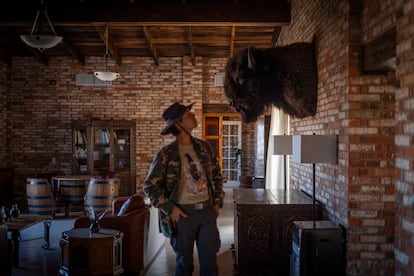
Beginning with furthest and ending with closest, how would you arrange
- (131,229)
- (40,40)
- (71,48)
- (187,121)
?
1. (71,48)
2. (40,40)
3. (131,229)
4. (187,121)

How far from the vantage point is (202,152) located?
11.8 ft

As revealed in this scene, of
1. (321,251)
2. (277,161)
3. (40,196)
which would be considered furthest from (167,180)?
(40,196)

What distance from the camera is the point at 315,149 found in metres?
4.12

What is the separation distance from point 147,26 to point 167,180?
18.4 feet

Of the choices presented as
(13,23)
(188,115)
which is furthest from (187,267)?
(13,23)


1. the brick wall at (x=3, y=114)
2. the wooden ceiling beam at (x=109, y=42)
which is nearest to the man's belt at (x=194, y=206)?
the wooden ceiling beam at (x=109, y=42)

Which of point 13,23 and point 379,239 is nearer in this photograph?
point 379,239

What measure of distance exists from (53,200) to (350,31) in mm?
6642

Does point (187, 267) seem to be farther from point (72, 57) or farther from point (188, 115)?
point (72, 57)

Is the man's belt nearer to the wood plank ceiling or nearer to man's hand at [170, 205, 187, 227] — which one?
man's hand at [170, 205, 187, 227]

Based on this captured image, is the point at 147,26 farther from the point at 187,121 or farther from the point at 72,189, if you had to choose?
the point at 187,121

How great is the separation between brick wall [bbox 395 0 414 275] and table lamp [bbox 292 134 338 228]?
3.47 feet

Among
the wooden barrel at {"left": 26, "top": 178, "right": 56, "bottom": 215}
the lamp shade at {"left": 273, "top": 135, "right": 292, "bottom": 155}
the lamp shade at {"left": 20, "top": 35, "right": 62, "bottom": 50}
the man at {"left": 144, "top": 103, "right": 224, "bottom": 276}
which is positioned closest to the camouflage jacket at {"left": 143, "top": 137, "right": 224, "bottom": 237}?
the man at {"left": 144, "top": 103, "right": 224, "bottom": 276}

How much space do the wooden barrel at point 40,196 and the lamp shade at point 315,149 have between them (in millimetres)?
5849
